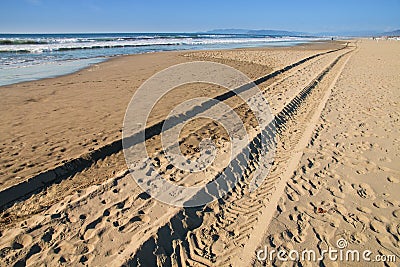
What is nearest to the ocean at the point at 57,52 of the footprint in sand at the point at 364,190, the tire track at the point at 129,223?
the tire track at the point at 129,223

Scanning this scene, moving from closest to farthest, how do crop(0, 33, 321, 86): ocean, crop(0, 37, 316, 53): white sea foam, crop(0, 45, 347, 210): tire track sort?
crop(0, 45, 347, 210): tire track < crop(0, 33, 321, 86): ocean < crop(0, 37, 316, 53): white sea foam

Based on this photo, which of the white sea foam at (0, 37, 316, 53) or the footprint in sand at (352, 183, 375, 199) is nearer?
the footprint in sand at (352, 183, 375, 199)

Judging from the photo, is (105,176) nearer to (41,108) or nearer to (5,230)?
(5,230)

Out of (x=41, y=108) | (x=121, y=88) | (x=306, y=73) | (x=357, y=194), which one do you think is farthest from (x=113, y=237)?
(x=306, y=73)

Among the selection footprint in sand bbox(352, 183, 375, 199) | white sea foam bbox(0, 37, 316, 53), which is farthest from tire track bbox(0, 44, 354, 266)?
white sea foam bbox(0, 37, 316, 53)

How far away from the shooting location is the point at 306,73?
1441 centimetres

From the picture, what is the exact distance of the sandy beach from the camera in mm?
2912

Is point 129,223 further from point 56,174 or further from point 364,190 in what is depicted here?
point 364,190

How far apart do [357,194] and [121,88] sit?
8.64 metres

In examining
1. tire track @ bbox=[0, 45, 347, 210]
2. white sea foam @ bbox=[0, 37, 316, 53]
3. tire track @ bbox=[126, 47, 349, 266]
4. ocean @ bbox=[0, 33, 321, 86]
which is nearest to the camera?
tire track @ bbox=[126, 47, 349, 266]

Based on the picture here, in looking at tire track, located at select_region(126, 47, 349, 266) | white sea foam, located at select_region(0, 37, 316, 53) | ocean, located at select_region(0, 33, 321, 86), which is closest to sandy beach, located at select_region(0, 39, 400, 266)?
tire track, located at select_region(126, 47, 349, 266)

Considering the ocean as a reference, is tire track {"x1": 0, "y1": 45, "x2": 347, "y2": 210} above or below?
above

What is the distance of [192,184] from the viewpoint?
13.3ft

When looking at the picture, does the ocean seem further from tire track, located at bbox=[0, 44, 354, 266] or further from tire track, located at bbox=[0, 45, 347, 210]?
tire track, located at bbox=[0, 44, 354, 266]
